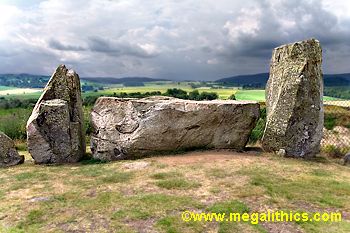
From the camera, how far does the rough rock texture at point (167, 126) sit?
47.2ft

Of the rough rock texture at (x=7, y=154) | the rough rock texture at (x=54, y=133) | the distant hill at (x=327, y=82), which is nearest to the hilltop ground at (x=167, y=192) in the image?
the rough rock texture at (x=7, y=154)

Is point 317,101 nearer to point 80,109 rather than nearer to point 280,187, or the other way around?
point 280,187

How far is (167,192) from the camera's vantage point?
33.6 ft

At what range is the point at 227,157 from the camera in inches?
544

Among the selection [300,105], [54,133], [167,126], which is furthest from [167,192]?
[300,105]

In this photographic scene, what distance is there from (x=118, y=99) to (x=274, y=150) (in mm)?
6142

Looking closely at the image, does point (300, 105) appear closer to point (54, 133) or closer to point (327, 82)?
point (54, 133)

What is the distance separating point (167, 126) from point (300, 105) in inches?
190

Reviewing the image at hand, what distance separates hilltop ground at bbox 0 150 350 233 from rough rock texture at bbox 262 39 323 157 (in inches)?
29.5

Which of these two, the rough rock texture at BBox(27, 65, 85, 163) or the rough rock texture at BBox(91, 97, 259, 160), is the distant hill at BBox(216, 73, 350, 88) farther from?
the rough rock texture at BBox(27, 65, 85, 163)

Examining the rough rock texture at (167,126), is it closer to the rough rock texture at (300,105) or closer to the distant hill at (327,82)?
the rough rock texture at (300,105)

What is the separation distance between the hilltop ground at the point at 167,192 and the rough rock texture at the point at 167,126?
→ 0.70 m

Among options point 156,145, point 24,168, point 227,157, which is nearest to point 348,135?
point 227,157

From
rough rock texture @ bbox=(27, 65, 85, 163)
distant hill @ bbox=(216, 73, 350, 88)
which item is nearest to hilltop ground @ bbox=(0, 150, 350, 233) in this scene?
rough rock texture @ bbox=(27, 65, 85, 163)
